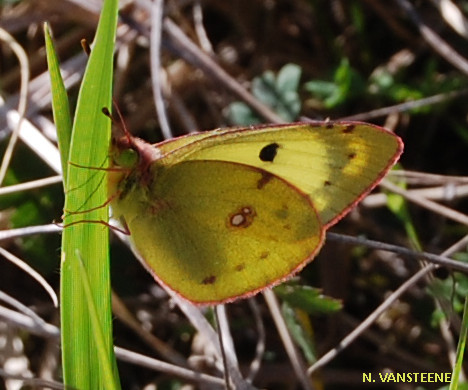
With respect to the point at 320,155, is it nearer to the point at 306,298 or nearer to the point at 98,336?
the point at 306,298

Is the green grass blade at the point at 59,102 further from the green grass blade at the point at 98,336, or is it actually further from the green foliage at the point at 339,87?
the green foliage at the point at 339,87

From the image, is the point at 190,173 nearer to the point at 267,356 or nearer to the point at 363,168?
the point at 363,168

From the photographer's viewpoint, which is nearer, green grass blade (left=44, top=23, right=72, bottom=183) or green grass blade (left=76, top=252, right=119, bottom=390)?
green grass blade (left=76, top=252, right=119, bottom=390)

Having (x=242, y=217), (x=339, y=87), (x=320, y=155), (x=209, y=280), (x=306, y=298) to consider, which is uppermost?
(x=339, y=87)

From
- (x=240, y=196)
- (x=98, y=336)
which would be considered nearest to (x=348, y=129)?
(x=240, y=196)

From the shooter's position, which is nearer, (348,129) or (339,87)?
(348,129)

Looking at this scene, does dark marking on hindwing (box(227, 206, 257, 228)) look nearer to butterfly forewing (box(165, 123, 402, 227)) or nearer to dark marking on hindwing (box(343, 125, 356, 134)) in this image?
butterfly forewing (box(165, 123, 402, 227))

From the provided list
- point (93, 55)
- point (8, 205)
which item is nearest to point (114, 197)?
point (93, 55)

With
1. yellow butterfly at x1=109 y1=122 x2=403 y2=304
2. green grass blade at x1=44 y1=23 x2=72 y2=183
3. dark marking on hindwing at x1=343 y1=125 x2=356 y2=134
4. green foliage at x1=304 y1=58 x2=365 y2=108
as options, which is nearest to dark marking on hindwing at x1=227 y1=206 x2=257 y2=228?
yellow butterfly at x1=109 y1=122 x2=403 y2=304
